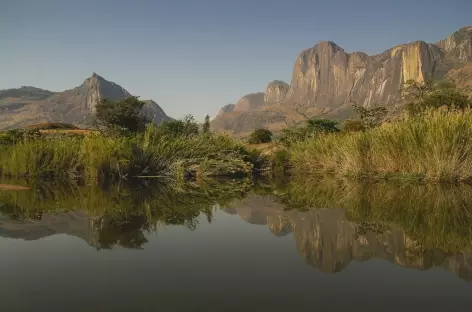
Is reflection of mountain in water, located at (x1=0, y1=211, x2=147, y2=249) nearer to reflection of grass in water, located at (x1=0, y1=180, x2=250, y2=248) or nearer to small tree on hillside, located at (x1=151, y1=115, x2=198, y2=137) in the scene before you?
reflection of grass in water, located at (x1=0, y1=180, x2=250, y2=248)

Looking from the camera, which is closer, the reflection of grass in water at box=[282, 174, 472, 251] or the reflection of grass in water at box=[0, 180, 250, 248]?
the reflection of grass in water at box=[282, 174, 472, 251]

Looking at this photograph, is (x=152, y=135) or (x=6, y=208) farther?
(x=152, y=135)

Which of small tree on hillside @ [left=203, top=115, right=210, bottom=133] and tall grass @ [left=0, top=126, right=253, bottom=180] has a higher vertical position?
small tree on hillside @ [left=203, top=115, right=210, bottom=133]

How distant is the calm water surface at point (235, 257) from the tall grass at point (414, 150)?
510 centimetres

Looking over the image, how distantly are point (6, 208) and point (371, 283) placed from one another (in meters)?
9.22

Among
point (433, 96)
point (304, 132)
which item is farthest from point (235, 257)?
point (433, 96)

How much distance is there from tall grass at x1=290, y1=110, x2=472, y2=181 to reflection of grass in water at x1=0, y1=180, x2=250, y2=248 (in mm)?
7704

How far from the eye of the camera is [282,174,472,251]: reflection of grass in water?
695 centimetres

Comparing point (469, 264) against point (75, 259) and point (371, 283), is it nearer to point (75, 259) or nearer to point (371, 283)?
point (371, 283)

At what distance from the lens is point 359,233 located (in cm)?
725

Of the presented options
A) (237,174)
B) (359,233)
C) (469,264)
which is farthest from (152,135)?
(469,264)

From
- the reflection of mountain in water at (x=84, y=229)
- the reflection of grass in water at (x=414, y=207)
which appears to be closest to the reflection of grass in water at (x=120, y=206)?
the reflection of mountain in water at (x=84, y=229)

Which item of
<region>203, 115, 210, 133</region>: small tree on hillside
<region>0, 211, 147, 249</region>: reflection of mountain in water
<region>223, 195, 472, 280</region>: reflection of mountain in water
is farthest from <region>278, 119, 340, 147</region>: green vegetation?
<region>0, 211, 147, 249</region>: reflection of mountain in water

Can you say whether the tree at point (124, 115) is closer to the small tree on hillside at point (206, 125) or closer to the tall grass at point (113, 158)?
the small tree on hillside at point (206, 125)
